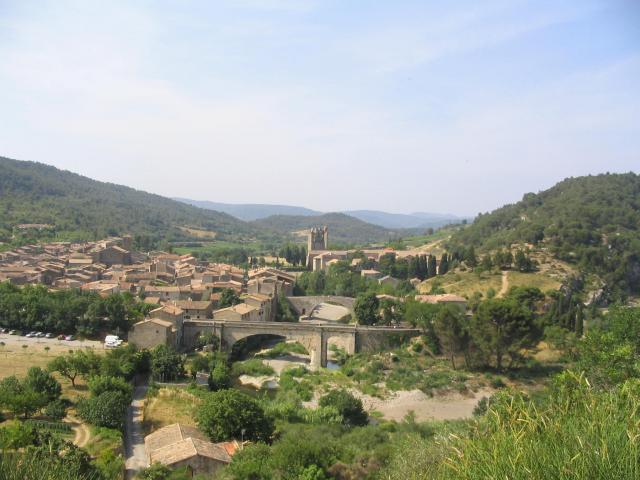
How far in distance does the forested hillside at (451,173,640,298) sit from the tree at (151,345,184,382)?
4954 cm

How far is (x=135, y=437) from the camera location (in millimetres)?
23078

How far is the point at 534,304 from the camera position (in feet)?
159

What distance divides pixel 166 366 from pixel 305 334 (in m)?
11.4

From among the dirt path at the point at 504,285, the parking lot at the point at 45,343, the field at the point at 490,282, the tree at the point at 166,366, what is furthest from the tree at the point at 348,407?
the field at the point at 490,282

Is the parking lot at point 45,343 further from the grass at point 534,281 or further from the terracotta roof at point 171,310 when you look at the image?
the grass at point 534,281

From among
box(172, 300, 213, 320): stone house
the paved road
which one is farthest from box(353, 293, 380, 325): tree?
the paved road

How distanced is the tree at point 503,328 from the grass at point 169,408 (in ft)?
61.2

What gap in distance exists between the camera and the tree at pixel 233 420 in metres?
22.2

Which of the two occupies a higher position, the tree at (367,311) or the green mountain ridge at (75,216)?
the green mountain ridge at (75,216)

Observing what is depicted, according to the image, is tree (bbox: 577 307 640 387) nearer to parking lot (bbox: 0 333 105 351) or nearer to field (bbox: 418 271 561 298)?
field (bbox: 418 271 561 298)

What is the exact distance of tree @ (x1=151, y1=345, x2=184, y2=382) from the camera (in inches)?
1214

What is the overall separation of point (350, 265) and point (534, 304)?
31652 millimetres

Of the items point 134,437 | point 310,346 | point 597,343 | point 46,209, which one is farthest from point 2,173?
point 597,343

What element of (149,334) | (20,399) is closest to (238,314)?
(149,334)
